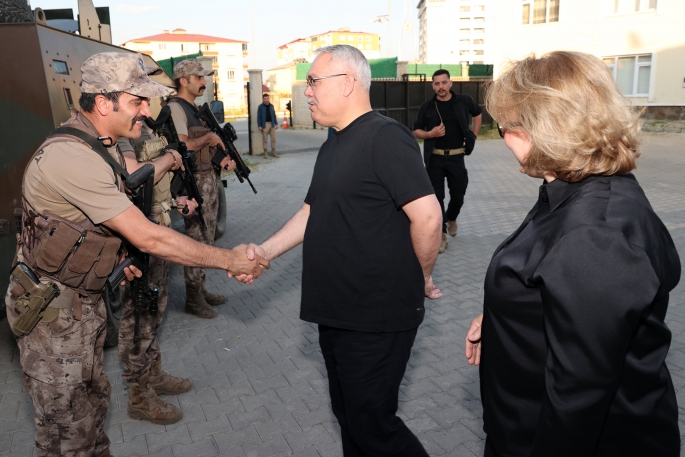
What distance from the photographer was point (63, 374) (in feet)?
8.50

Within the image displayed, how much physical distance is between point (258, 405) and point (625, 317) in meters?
2.86

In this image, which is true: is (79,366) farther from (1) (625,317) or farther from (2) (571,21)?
(2) (571,21)

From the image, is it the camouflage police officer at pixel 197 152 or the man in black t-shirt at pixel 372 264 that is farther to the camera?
the camouflage police officer at pixel 197 152

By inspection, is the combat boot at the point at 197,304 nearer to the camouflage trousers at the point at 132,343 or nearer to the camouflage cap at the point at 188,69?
the camouflage trousers at the point at 132,343

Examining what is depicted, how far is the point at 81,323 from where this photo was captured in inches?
105

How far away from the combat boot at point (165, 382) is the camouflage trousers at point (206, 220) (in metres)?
1.33

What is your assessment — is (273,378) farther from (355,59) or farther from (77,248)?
(355,59)

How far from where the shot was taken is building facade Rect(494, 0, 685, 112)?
77.9 ft

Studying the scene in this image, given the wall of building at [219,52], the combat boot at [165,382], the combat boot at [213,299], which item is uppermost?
the wall of building at [219,52]

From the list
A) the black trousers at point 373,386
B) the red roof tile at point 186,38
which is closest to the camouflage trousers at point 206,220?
the black trousers at point 373,386

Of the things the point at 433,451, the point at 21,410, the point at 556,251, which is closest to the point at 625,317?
the point at 556,251

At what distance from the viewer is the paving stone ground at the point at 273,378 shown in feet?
11.1

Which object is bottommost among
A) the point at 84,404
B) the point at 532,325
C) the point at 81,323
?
the point at 84,404

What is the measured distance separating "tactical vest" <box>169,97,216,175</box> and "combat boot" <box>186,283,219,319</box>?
1.06 meters
